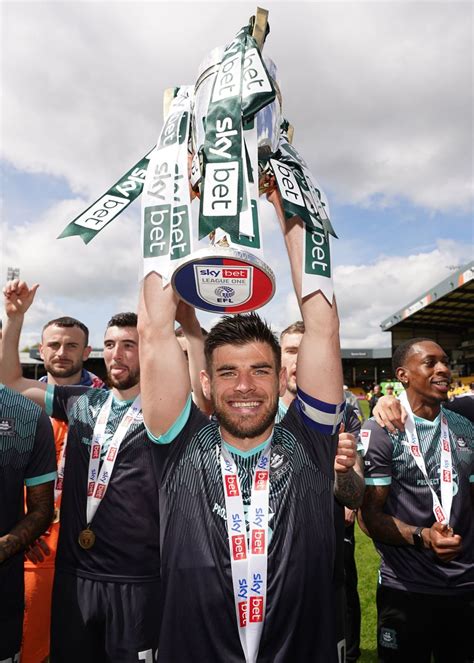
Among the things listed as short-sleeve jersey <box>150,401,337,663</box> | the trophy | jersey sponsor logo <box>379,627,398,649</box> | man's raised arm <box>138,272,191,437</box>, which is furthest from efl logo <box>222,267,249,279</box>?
jersey sponsor logo <box>379,627,398,649</box>

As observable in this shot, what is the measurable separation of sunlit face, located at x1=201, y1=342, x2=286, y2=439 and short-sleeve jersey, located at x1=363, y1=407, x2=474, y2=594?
1.52 metres

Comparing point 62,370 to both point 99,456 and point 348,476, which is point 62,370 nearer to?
point 99,456

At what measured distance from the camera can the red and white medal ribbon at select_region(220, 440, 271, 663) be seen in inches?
64.3

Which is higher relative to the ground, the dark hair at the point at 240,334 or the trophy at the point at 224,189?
the trophy at the point at 224,189

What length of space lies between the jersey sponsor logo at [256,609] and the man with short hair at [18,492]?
56.1 inches

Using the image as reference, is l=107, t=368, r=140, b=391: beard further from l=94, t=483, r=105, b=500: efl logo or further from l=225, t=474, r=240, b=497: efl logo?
l=225, t=474, r=240, b=497: efl logo

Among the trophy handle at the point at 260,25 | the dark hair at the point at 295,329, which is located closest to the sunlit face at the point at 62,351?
the dark hair at the point at 295,329

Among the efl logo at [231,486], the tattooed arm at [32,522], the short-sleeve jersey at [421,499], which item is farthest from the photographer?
the short-sleeve jersey at [421,499]

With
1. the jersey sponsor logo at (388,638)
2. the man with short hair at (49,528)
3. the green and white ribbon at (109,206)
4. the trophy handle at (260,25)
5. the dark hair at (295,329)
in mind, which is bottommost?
the jersey sponsor logo at (388,638)

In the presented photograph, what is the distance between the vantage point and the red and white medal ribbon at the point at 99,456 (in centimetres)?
275

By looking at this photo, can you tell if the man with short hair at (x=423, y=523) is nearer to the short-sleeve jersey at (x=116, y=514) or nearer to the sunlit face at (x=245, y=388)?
the short-sleeve jersey at (x=116, y=514)

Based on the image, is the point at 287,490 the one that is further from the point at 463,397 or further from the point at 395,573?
the point at 463,397

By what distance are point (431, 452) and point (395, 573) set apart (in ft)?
2.64

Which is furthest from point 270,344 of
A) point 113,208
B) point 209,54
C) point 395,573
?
point 395,573
